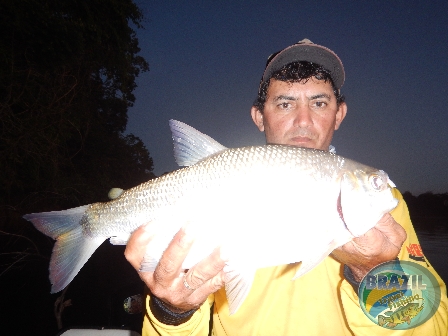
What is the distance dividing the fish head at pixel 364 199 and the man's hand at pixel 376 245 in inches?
2.7

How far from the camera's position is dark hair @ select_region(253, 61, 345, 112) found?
3.01m

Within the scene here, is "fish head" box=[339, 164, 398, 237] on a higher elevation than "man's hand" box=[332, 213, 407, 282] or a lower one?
higher

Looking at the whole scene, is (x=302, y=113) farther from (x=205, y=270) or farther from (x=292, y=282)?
(x=205, y=270)

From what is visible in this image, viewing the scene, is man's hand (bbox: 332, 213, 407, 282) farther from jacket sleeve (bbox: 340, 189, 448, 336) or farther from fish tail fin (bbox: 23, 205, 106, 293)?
fish tail fin (bbox: 23, 205, 106, 293)

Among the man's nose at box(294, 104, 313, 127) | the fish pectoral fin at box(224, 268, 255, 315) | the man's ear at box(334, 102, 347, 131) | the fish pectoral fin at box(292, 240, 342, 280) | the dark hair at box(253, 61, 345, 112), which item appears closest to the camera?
the fish pectoral fin at box(292, 240, 342, 280)

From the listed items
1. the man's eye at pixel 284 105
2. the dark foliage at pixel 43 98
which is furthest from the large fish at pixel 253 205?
the dark foliage at pixel 43 98

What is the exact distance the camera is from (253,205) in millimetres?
1734

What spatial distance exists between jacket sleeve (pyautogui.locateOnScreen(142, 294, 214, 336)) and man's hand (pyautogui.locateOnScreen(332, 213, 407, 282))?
1138mm

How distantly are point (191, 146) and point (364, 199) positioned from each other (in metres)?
1.13

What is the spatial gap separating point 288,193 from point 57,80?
815 cm

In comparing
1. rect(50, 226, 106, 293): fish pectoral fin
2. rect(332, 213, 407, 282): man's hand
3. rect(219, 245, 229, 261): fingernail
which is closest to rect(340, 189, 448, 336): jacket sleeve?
rect(332, 213, 407, 282): man's hand

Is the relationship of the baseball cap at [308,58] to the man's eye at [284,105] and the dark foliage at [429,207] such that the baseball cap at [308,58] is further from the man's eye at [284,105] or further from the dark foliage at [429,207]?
the dark foliage at [429,207]

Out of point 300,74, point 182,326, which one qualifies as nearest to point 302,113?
point 300,74

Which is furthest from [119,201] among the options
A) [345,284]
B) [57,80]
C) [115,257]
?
[115,257]
